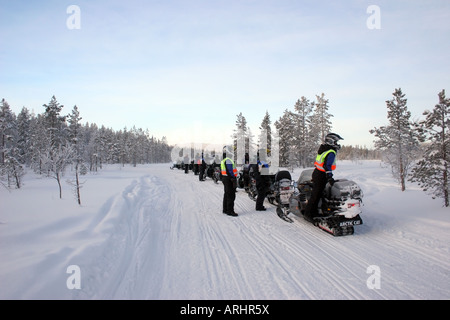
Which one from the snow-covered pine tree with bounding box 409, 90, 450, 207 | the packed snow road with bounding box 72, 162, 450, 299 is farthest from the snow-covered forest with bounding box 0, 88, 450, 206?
the packed snow road with bounding box 72, 162, 450, 299

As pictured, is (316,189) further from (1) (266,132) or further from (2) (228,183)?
(1) (266,132)

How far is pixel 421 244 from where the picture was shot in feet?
14.7

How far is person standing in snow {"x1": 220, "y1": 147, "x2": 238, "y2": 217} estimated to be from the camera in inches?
292

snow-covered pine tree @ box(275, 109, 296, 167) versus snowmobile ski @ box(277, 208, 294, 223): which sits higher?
snow-covered pine tree @ box(275, 109, 296, 167)

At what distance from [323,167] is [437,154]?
6.33 m

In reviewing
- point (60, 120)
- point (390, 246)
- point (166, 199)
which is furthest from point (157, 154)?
point (390, 246)

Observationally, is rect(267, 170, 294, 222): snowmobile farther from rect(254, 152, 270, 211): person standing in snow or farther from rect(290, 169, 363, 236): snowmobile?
rect(290, 169, 363, 236): snowmobile

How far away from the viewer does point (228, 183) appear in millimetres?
7742

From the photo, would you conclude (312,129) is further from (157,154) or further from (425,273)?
(157,154)

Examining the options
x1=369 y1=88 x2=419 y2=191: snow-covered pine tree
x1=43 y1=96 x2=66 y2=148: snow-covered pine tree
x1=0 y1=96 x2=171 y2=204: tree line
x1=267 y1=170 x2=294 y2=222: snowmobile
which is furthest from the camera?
x1=43 y1=96 x2=66 y2=148: snow-covered pine tree

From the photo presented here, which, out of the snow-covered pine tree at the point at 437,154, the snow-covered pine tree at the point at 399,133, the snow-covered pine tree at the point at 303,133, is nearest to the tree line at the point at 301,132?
the snow-covered pine tree at the point at 303,133

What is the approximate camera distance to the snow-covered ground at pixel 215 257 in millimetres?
2943

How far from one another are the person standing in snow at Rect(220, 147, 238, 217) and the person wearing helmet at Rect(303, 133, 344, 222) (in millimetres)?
2614

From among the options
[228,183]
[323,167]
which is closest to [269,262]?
[323,167]
